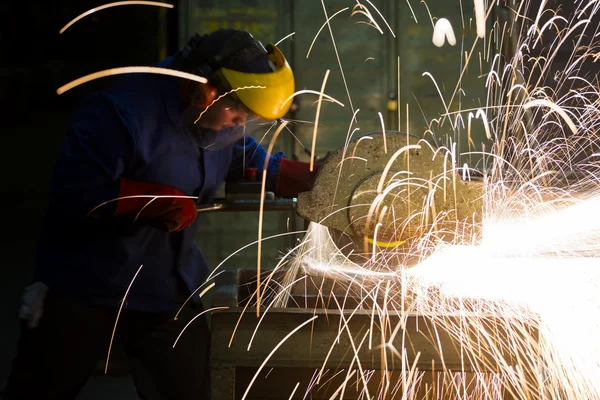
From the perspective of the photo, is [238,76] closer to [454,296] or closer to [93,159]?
[93,159]

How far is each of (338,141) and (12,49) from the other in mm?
3540

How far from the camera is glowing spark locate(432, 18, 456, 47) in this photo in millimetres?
3900

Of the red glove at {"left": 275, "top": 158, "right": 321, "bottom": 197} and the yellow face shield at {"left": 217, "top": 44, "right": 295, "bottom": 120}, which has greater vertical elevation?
the yellow face shield at {"left": 217, "top": 44, "right": 295, "bottom": 120}

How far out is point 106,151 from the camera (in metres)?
2.05

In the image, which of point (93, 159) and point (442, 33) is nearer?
point (93, 159)

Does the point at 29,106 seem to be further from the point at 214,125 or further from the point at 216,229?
the point at 214,125

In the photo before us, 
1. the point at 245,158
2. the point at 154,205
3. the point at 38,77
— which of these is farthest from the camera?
the point at 38,77

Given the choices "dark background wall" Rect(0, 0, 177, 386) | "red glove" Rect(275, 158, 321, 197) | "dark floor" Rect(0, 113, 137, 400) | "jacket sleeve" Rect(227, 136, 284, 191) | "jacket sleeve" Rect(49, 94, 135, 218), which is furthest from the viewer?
"dark floor" Rect(0, 113, 137, 400)

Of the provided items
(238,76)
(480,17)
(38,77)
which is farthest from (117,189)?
(38,77)

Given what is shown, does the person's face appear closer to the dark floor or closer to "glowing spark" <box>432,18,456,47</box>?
"glowing spark" <box>432,18,456,47</box>

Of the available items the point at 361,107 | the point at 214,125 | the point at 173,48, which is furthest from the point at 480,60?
the point at 214,125

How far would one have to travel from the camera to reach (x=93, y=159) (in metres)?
2.03

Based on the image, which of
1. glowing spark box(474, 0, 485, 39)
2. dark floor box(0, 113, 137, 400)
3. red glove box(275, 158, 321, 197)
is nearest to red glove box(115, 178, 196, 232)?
red glove box(275, 158, 321, 197)

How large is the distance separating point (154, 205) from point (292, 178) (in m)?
0.55
